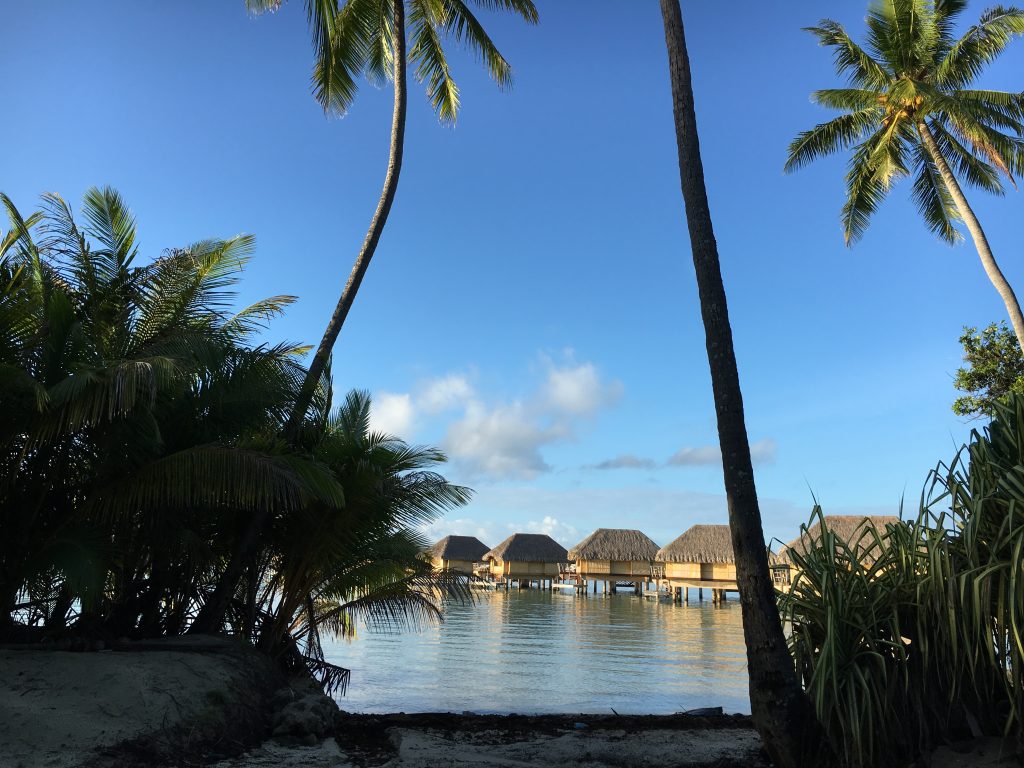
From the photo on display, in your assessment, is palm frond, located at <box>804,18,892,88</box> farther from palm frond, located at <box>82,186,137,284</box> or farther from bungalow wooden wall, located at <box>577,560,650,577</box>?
bungalow wooden wall, located at <box>577,560,650,577</box>

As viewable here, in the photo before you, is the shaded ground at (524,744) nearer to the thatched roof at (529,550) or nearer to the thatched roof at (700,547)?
the thatched roof at (700,547)

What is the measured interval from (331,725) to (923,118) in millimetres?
16745

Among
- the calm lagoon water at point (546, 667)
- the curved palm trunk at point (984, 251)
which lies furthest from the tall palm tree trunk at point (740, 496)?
the curved palm trunk at point (984, 251)

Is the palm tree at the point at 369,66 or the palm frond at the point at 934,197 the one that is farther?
the palm frond at the point at 934,197

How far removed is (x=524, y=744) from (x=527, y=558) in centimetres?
4592

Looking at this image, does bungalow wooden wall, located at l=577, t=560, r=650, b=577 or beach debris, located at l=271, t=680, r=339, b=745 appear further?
bungalow wooden wall, located at l=577, t=560, r=650, b=577

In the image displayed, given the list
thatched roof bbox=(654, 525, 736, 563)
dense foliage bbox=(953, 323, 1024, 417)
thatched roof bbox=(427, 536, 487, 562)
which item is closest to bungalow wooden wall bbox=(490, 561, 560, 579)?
thatched roof bbox=(427, 536, 487, 562)

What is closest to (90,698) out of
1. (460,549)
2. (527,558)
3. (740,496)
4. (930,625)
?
(740,496)

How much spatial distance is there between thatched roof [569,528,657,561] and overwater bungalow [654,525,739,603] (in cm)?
343

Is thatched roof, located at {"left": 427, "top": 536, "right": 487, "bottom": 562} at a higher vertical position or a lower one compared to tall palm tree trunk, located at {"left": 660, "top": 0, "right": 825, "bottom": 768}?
higher

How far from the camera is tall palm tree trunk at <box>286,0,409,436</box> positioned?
945 cm

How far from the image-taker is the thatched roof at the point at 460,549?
5422 centimetres

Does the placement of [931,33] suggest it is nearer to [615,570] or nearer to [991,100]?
[991,100]

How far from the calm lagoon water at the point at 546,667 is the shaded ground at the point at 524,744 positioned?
1.83 m
